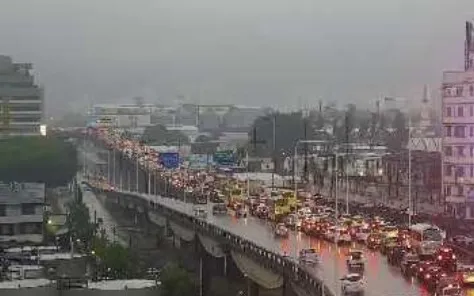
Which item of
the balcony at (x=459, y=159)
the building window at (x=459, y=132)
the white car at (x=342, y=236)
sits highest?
the building window at (x=459, y=132)

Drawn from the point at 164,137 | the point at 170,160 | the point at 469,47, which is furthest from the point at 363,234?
the point at 164,137

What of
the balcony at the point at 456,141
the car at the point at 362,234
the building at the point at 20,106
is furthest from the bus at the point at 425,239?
the building at the point at 20,106

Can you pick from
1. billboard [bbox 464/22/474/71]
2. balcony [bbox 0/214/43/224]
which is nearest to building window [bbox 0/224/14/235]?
balcony [bbox 0/214/43/224]

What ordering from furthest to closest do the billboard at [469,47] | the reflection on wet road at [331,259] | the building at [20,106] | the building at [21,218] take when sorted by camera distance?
the building at [20,106] < the building at [21,218] < the billboard at [469,47] < the reflection on wet road at [331,259]

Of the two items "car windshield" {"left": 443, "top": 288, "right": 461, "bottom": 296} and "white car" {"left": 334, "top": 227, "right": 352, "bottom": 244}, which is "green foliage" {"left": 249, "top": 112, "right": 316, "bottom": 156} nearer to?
"white car" {"left": 334, "top": 227, "right": 352, "bottom": 244}

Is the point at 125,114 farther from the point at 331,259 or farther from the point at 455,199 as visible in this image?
the point at 331,259

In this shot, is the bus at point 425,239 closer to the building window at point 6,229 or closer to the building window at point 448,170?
the building window at point 448,170
